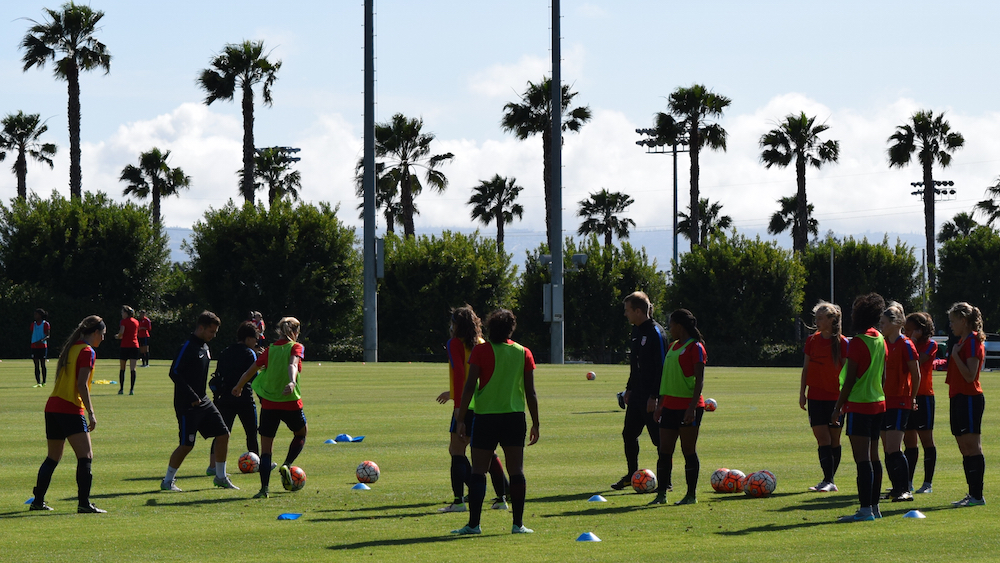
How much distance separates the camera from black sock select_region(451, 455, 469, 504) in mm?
10391

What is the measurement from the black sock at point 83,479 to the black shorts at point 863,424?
6.44 meters

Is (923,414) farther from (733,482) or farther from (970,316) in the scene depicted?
(733,482)

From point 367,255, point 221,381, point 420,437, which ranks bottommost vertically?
point 420,437

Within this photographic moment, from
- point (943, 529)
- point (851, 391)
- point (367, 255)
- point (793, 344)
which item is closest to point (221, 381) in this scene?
point (851, 391)

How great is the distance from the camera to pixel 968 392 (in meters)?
10.4

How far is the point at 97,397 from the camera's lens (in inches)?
950

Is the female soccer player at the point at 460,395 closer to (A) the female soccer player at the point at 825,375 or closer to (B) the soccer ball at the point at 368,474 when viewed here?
(B) the soccer ball at the point at 368,474

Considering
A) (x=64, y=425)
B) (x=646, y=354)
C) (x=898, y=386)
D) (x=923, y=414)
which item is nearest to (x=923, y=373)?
(x=923, y=414)

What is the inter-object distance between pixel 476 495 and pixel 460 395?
150cm

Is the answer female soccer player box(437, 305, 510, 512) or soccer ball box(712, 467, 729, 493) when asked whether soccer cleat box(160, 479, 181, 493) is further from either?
soccer ball box(712, 467, 729, 493)

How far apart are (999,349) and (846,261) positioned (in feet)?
58.8

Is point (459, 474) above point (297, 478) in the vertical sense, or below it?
above

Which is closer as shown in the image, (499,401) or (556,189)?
(499,401)

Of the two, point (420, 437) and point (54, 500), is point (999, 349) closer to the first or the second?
point (420, 437)
